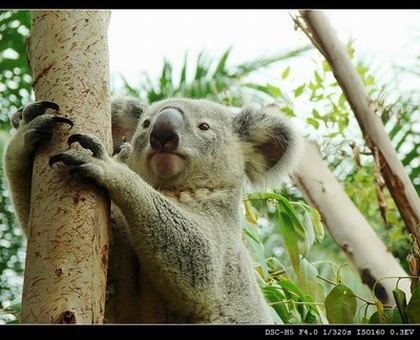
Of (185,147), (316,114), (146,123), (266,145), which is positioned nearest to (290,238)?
(266,145)

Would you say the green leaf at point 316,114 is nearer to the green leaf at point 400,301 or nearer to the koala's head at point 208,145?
the koala's head at point 208,145

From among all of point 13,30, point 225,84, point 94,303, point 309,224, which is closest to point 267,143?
point 309,224

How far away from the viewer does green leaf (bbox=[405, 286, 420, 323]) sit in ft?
8.30

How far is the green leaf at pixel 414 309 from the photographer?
2.53 m

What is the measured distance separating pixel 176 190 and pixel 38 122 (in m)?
0.94

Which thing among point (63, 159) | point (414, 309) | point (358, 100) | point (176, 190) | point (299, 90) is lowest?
point (414, 309)

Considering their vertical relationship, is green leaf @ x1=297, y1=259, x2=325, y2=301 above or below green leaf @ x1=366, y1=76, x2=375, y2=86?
below

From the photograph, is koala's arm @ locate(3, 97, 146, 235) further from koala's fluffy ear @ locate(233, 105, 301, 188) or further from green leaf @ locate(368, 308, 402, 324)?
green leaf @ locate(368, 308, 402, 324)

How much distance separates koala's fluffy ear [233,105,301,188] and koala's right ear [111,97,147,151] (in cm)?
51

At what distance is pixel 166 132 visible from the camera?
9.25 feet

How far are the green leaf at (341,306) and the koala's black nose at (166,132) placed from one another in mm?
919

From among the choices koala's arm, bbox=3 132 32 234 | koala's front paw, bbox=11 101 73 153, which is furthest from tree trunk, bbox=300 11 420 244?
koala's front paw, bbox=11 101 73 153

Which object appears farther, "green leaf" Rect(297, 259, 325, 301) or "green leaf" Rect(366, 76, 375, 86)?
"green leaf" Rect(366, 76, 375, 86)

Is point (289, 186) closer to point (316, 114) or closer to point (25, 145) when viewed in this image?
point (316, 114)
